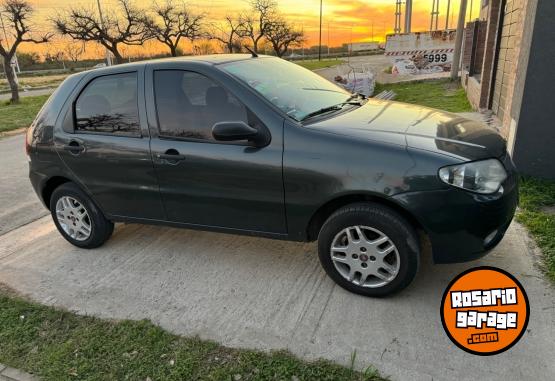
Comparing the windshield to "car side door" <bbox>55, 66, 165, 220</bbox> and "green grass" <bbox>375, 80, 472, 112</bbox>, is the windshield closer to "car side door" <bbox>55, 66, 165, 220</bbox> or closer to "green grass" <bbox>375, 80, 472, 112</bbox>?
"car side door" <bbox>55, 66, 165, 220</bbox>

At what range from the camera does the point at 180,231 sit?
457 centimetres

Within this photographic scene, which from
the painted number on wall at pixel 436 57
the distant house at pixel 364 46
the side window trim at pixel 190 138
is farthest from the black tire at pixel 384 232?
the distant house at pixel 364 46

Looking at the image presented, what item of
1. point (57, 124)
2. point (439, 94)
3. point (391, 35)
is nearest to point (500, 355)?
point (57, 124)

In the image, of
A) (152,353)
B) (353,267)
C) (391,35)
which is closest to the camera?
(152,353)

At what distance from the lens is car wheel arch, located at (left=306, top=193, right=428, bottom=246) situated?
2914mm

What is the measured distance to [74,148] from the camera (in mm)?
3920

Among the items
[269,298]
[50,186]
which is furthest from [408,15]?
[269,298]

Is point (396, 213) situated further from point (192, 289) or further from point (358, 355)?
point (192, 289)

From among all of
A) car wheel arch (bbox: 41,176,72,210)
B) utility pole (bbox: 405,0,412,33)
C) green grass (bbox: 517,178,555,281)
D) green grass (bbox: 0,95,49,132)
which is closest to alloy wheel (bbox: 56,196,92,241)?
car wheel arch (bbox: 41,176,72,210)

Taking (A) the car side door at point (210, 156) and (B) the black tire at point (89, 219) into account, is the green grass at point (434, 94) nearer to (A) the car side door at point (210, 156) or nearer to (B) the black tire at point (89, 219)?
(A) the car side door at point (210, 156)

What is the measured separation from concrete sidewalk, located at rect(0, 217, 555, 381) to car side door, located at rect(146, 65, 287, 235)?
491mm

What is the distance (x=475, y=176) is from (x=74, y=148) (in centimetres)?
335

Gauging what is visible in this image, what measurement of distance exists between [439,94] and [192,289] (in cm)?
1204

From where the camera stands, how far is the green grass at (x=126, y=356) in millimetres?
2553
